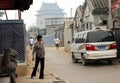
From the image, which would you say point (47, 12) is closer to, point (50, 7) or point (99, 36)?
point (50, 7)

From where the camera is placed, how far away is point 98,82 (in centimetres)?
1536

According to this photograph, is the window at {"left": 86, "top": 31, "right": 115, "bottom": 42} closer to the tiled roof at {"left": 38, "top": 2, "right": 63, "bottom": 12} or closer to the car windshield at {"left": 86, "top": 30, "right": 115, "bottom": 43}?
the car windshield at {"left": 86, "top": 30, "right": 115, "bottom": 43}

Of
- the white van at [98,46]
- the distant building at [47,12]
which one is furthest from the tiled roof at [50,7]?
the white van at [98,46]

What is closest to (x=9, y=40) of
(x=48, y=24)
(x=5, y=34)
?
(x=5, y=34)

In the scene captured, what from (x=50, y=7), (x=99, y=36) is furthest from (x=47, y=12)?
(x=99, y=36)

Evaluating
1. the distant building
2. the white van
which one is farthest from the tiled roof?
the white van

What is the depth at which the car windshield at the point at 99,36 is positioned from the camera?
888 inches

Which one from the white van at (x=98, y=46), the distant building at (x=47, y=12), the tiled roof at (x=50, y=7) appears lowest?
the white van at (x=98, y=46)

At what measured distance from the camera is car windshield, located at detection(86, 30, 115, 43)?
22.5 m

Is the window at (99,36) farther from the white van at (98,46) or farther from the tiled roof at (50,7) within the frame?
the tiled roof at (50,7)

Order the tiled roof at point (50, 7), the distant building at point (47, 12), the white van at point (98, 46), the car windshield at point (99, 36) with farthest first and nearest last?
the tiled roof at point (50, 7) → the distant building at point (47, 12) → the car windshield at point (99, 36) → the white van at point (98, 46)

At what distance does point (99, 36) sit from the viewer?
22.6 meters

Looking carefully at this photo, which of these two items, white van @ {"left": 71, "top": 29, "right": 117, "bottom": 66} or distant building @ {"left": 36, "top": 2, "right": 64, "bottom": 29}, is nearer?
white van @ {"left": 71, "top": 29, "right": 117, "bottom": 66}

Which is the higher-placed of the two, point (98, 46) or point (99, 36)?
point (99, 36)
